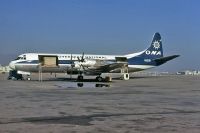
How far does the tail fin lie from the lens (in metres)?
72.3

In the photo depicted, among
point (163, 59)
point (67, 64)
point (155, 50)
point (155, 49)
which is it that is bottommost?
point (67, 64)

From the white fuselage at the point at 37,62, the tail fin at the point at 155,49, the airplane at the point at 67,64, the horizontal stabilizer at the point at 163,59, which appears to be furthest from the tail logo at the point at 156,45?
the white fuselage at the point at 37,62

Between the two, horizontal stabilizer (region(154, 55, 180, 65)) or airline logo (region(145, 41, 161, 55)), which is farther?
airline logo (region(145, 41, 161, 55))

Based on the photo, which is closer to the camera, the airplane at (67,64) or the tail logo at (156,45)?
the airplane at (67,64)

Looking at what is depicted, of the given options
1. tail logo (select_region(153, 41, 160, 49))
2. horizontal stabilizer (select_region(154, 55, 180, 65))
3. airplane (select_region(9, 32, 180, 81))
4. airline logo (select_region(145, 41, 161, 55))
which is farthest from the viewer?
tail logo (select_region(153, 41, 160, 49))

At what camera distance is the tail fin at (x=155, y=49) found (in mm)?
72312

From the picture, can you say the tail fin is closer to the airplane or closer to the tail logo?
the tail logo

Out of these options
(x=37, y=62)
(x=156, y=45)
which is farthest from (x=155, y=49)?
(x=37, y=62)

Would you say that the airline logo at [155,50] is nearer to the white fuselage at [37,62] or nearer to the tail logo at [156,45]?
the tail logo at [156,45]

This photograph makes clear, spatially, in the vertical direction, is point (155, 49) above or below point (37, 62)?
above

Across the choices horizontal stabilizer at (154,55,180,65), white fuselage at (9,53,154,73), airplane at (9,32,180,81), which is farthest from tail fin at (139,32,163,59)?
white fuselage at (9,53,154,73)

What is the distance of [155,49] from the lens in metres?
73.6

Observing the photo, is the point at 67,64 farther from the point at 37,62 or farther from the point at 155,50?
the point at 155,50

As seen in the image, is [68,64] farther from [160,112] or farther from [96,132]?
[96,132]
